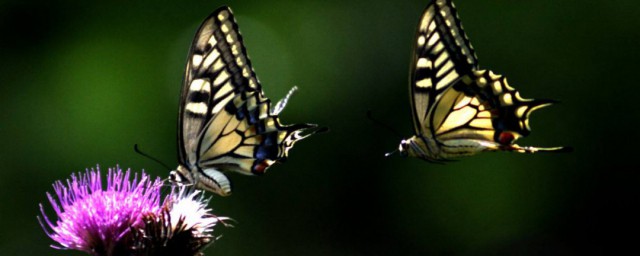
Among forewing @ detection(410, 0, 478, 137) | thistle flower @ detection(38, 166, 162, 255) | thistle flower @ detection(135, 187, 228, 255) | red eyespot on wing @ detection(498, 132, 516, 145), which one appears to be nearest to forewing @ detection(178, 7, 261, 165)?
thistle flower @ detection(135, 187, 228, 255)

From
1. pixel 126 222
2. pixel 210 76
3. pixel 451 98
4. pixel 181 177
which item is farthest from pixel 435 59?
pixel 126 222

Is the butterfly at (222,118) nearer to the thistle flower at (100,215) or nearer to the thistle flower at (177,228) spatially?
the thistle flower at (177,228)

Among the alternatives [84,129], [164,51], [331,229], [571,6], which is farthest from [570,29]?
[84,129]

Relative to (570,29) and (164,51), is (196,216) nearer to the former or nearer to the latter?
(164,51)

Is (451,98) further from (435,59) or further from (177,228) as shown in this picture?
(177,228)

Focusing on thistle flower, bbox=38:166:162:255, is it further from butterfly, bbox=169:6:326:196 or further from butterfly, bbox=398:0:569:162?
butterfly, bbox=398:0:569:162

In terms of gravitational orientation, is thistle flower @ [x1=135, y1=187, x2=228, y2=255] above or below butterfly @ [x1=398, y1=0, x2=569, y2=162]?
below
